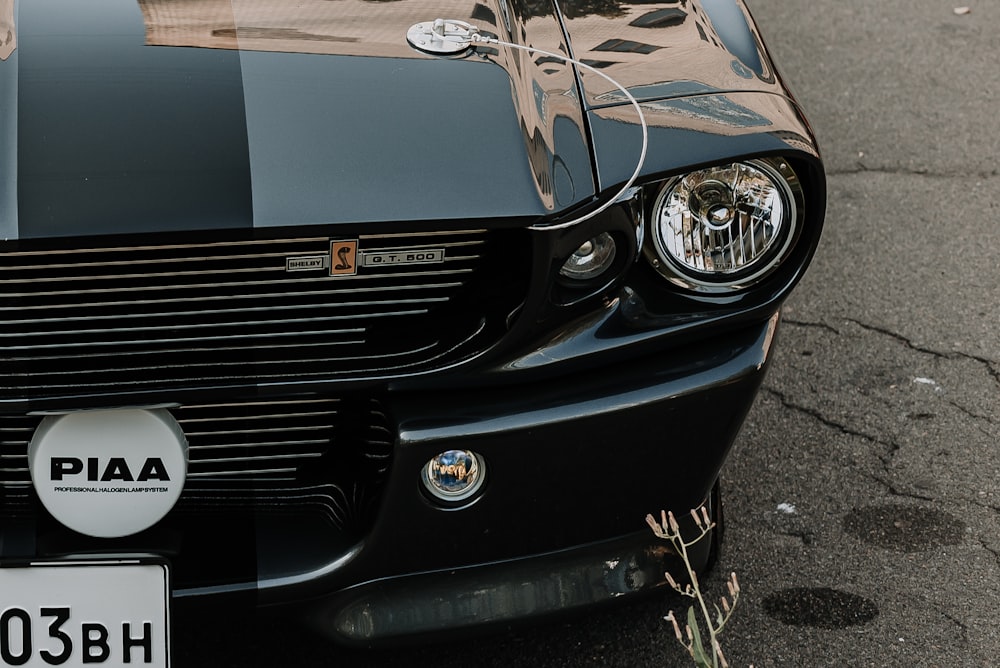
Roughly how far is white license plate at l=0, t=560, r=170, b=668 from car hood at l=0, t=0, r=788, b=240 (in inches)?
20.9

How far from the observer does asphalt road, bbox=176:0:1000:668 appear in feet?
8.07

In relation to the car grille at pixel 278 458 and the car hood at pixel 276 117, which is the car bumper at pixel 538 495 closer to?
the car grille at pixel 278 458

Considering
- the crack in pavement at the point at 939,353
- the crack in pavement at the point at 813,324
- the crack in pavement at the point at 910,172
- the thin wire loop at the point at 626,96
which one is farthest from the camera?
the crack in pavement at the point at 910,172

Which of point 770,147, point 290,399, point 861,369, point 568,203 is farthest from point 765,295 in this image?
point 861,369

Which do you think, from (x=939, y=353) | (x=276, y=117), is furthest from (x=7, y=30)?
(x=939, y=353)

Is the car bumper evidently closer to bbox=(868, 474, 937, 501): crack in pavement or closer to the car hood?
the car hood

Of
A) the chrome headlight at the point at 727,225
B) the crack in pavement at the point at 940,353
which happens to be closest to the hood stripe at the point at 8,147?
the chrome headlight at the point at 727,225

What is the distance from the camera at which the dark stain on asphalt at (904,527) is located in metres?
2.76

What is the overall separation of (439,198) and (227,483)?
2.04 ft

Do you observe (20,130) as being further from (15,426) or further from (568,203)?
(568,203)

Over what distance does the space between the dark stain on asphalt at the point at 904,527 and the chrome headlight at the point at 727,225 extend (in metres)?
1.01

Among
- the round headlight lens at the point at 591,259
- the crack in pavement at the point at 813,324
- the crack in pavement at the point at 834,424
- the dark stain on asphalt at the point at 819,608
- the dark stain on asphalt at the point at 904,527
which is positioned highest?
the round headlight lens at the point at 591,259

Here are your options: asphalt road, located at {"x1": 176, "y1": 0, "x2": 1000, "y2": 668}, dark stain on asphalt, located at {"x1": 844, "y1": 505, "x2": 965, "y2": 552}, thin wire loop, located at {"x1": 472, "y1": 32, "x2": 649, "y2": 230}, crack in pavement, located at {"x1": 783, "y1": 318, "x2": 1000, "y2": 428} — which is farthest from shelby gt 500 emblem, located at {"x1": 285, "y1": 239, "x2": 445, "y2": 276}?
crack in pavement, located at {"x1": 783, "y1": 318, "x2": 1000, "y2": 428}

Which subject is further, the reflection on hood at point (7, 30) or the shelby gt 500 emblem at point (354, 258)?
the reflection on hood at point (7, 30)
